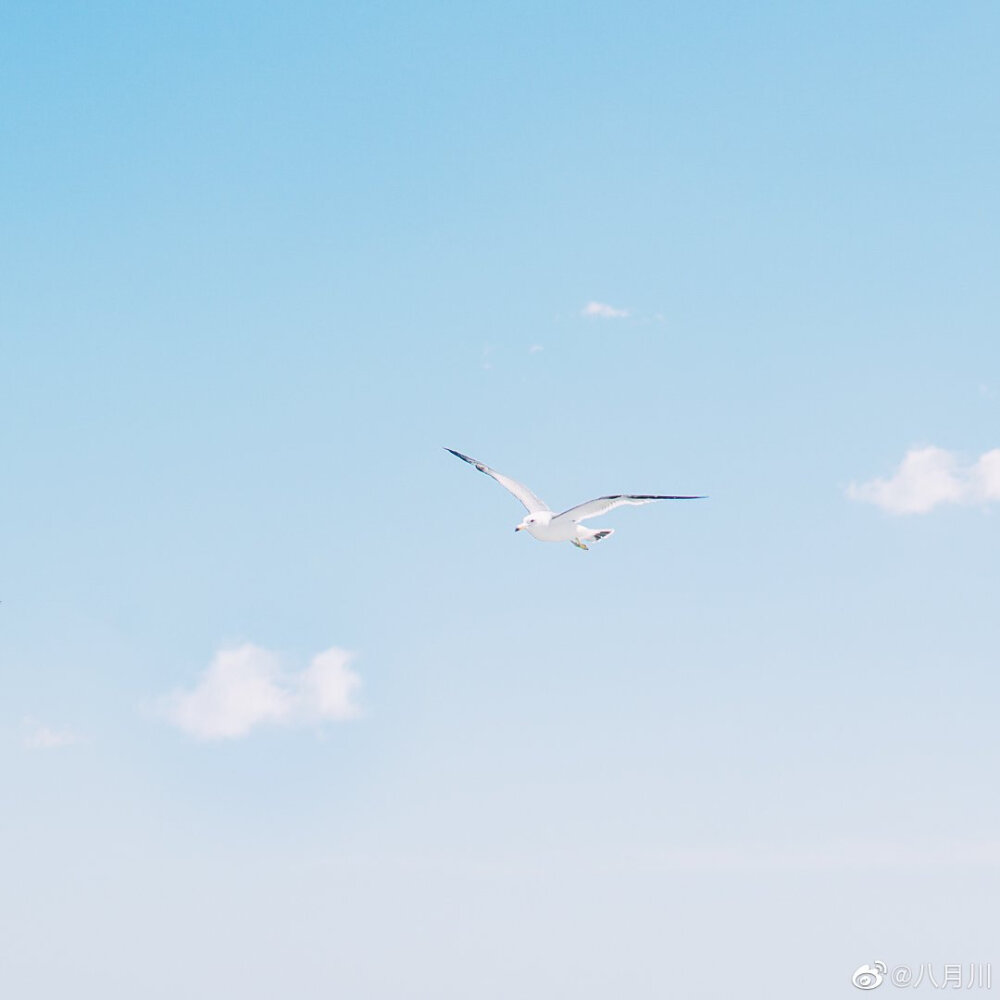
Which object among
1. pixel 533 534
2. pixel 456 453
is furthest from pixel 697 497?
pixel 456 453

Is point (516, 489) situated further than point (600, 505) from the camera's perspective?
Yes

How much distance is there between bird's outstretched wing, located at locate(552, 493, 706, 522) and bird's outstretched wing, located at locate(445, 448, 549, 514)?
11.9ft

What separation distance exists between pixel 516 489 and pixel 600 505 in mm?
7924

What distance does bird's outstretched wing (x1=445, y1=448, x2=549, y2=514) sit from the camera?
58.2m

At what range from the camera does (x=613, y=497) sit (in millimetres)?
51031

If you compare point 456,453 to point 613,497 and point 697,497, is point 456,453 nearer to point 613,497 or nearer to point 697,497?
point 613,497

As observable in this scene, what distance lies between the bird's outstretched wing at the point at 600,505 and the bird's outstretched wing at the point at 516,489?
3.64m

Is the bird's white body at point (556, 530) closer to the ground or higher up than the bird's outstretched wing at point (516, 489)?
closer to the ground

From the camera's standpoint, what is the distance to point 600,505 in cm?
5209

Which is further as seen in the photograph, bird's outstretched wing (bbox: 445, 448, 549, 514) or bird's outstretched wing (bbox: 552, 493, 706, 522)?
bird's outstretched wing (bbox: 445, 448, 549, 514)

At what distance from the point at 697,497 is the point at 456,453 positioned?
1789cm

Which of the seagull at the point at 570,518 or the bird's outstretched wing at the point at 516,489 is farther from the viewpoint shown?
the bird's outstretched wing at the point at 516,489

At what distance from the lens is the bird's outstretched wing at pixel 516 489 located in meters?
58.2

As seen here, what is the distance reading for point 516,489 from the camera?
5922cm
